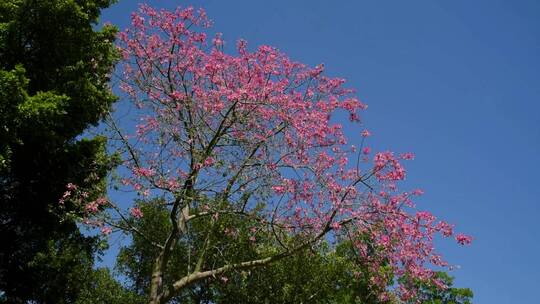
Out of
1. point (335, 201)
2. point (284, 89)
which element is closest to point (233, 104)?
point (284, 89)

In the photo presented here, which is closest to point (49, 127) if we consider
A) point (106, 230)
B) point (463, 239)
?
point (106, 230)

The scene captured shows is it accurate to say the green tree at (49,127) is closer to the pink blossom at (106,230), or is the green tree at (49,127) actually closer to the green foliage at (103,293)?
the pink blossom at (106,230)

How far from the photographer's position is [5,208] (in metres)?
14.0

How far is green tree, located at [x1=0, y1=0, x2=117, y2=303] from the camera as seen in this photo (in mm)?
13008

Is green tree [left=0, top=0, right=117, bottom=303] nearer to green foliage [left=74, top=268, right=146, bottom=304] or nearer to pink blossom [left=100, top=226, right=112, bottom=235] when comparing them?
pink blossom [left=100, top=226, right=112, bottom=235]

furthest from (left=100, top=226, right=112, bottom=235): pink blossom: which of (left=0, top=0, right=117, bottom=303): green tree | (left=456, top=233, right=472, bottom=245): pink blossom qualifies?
(left=456, top=233, right=472, bottom=245): pink blossom

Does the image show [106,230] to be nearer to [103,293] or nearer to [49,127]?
Answer: [49,127]

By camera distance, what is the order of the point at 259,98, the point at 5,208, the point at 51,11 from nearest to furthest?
the point at 259,98
the point at 51,11
the point at 5,208

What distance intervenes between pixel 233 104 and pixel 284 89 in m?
1.53

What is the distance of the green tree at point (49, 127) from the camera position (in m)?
13.0

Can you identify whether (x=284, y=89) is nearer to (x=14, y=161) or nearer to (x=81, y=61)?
(x=81, y=61)

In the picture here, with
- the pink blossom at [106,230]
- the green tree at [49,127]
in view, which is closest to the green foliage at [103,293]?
the green tree at [49,127]

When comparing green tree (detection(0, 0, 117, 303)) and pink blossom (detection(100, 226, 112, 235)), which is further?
green tree (detection(0, 0, 117, 303))

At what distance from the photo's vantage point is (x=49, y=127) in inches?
512
